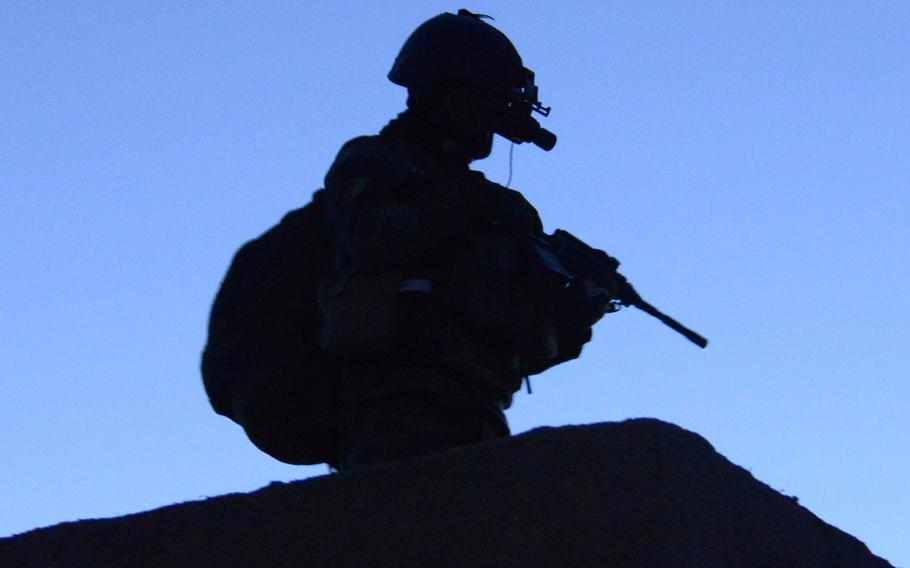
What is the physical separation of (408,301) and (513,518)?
114 centimetres

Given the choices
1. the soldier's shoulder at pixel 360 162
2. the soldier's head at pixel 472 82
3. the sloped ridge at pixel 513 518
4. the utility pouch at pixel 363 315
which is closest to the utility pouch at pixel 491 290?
the utility pouch at pixel 363 315

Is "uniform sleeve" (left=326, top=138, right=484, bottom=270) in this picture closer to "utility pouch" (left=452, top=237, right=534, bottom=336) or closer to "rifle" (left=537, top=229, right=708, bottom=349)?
"utility pouch" (left=452, top=237, right=534, bottom=336)

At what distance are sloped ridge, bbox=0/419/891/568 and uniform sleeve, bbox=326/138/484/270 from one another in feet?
3.14

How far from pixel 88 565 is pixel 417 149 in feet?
5.99

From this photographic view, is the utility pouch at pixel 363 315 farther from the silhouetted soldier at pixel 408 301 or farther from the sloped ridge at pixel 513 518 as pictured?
the sloped ridge at pixel 513 518

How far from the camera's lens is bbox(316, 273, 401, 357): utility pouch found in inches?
182

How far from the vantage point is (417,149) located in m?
5.16

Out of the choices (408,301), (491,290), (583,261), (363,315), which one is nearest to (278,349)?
(363,315)

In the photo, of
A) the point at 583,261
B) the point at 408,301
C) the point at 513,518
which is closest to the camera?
the point at 513,518

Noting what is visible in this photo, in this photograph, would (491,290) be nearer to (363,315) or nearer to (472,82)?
(363,315)

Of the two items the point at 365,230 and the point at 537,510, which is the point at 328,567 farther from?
the point at 365,230

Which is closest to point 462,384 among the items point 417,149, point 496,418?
point 496,418

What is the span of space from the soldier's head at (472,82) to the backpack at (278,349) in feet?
1.70

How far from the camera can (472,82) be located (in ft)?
17.3
